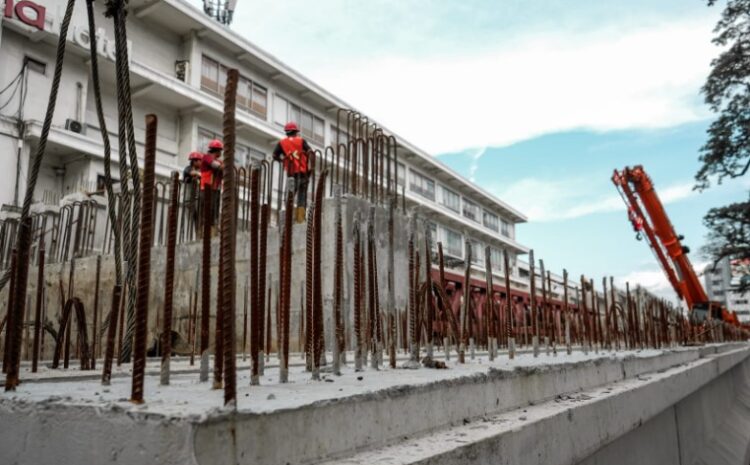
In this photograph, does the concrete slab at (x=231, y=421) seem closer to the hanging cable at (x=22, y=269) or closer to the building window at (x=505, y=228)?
the hanging cable at (x=22, y=269)

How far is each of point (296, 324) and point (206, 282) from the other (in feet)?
12.7

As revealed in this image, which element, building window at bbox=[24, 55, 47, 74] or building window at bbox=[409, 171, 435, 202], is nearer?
building window at bbox=[24, 55, 47, 74]

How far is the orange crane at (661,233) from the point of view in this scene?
47.3 feet

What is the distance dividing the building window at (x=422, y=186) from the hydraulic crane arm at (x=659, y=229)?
13.6 meters

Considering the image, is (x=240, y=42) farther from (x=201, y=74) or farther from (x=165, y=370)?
(x=165, y=370)

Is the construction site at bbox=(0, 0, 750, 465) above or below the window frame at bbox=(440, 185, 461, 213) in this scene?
below

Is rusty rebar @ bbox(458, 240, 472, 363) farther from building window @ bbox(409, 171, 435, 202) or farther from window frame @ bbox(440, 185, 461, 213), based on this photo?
window frame @ bbox(440, 185, 461, 213)

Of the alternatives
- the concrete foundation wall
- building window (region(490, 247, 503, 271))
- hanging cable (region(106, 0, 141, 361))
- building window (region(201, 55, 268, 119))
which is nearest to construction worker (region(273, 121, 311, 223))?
the concrete foundation wall

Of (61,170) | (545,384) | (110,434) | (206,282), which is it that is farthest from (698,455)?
(61,170)

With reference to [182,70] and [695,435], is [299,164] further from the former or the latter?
[182,70]

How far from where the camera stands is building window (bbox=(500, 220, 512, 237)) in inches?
1546

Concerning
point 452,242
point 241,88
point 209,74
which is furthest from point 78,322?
point 452,242

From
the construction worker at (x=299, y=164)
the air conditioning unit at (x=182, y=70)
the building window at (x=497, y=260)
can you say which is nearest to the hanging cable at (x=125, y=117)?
the construction worker at (x=299, y=164)

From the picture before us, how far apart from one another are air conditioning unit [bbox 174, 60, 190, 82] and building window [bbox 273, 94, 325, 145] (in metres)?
3.53
